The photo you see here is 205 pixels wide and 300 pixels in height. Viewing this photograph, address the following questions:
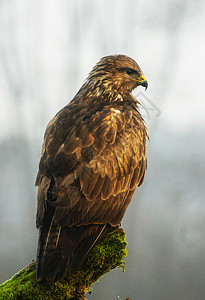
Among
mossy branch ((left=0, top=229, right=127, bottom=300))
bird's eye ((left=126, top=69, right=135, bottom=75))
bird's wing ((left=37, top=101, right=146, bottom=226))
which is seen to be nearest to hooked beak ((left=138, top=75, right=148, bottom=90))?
bird's eye ((left=126, top=69, right=135, bottom=75))

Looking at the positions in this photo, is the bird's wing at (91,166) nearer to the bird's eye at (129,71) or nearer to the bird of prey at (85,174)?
the bird of prey at (85,174)

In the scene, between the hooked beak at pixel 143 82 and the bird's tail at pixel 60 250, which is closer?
the bird's tail at pixel 60 250

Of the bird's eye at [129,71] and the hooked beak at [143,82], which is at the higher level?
the bird's eye at [129,71]

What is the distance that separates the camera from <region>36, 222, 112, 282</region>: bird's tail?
3.94 metres

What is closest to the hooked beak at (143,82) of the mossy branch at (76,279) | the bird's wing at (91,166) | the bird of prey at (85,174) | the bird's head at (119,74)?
the bird's head at (119,74)

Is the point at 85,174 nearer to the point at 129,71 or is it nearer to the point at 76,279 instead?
the point at 76,279

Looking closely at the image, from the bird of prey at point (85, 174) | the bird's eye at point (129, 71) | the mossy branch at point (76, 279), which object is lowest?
the mossy branch at point (76, 279)

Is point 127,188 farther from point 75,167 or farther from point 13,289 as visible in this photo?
point 13,289

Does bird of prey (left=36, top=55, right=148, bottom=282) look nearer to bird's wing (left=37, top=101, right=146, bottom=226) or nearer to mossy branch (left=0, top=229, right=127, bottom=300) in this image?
bird's wing (left=37, top=101, right=146, bottom=226)

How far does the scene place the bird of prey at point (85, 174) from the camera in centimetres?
407

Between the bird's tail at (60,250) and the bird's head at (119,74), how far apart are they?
266 centimetres

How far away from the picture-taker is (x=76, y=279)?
14.1ft

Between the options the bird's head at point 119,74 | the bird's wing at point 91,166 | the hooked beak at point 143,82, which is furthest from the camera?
the hooked beak at point 143,82

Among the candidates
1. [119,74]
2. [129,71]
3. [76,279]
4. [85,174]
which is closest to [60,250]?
[76,279]
